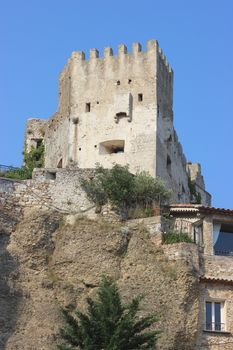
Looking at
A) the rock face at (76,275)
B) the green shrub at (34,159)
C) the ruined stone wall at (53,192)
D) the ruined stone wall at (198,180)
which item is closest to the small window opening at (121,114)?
the green shrub at (34,159)

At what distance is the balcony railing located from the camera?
3089 cm

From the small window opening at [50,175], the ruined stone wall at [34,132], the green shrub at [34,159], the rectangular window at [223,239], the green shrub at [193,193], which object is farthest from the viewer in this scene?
the green shrub at [193,193]

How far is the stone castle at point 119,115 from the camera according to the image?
42281 millimetres

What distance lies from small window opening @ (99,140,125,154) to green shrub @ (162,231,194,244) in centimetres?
1004

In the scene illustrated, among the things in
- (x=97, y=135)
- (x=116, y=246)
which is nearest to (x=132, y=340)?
(x=116, y=246)

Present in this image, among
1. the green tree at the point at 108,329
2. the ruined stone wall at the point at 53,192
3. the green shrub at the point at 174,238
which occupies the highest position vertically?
the ruined stone wall at the point at 53,192

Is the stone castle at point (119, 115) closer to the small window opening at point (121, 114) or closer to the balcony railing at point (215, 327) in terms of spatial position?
the small window opening at point (121, 114)

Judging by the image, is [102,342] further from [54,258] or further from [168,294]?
[54,258]

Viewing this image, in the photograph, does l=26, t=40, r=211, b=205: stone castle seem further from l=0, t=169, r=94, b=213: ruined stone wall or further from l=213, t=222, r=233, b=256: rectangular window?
l=213, t=222, r=233, b=256: rectangular window

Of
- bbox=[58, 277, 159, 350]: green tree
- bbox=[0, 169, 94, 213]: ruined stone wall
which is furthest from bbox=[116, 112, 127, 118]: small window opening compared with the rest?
bbox=[58, 277, 159, 350]: green tree

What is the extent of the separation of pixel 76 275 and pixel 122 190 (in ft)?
15.8

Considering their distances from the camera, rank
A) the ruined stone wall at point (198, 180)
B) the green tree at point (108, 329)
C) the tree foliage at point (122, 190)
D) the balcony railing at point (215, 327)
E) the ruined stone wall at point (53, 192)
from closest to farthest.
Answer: the green tree at point (108, 329), the balcony railing at point (215, 327), the tree foliage at point (122, 190), the ruined stone wall at point (53, 192), the ruined stone wall at point (198, 180)

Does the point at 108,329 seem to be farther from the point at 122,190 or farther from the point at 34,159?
the point at 34,159

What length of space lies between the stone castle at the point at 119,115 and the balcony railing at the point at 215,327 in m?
11.6
